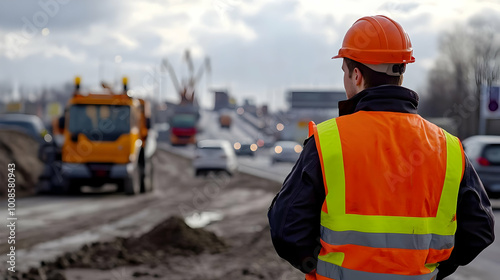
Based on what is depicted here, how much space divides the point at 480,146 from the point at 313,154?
1438 cm

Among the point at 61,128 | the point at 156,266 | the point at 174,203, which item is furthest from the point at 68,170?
the point at 156,266

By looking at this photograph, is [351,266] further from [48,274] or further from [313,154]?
[48,274]

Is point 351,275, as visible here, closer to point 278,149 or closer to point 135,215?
point 135,215

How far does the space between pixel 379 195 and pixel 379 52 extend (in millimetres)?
611

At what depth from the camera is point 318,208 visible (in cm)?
254

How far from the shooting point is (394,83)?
8.86 ft

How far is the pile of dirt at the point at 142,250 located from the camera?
8242 mm

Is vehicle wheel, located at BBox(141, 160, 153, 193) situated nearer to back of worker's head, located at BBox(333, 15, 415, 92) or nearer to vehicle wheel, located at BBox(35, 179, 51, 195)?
vehicle wheel, located at BBox(35, 179, 51, 195)

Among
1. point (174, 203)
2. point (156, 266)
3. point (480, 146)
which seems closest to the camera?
point (156, 266)

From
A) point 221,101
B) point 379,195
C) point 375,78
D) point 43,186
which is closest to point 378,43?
point 375,78

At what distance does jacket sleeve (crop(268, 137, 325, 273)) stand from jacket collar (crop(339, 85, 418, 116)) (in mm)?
262

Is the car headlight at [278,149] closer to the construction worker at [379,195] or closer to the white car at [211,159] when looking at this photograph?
the white car at [211,159]

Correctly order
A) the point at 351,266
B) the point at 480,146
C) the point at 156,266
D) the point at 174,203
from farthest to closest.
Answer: the point at 174,203
the point at 480,146
the point at 156,266
the point at 351,266

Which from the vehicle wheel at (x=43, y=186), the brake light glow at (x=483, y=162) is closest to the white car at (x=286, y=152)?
the vehicle wheel at (x=43, y=186)
